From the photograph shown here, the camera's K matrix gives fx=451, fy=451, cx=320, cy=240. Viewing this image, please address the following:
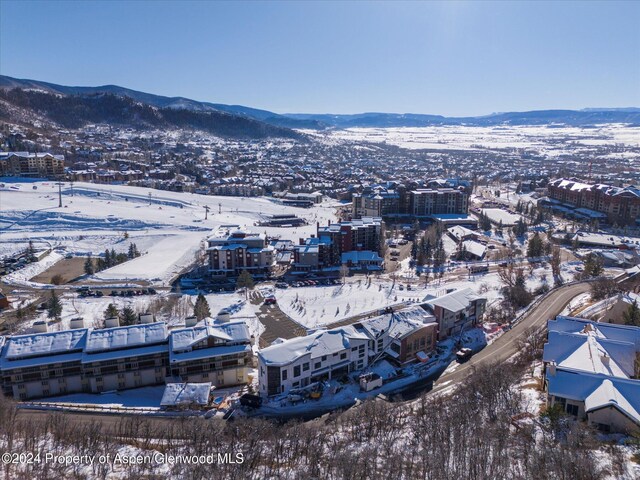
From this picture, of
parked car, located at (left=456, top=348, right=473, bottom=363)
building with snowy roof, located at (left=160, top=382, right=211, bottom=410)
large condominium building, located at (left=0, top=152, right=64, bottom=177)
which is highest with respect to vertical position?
large condominium building, located at (left=0, top=152, right=64, bottom=177)

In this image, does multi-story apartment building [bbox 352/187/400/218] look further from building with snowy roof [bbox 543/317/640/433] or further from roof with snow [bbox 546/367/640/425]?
roof with snow [bbox 546/367/640/425]

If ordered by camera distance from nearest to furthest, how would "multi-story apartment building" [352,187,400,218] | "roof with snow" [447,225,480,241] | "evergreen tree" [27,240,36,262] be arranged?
"evergreen tree" [27,240,36,262] → "roof with snow" [447,225,480,241] → "multi-story apartment building" [352,187,400,218]

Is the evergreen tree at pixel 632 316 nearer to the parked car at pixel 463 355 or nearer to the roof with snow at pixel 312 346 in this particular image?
the parked car at pixel 463 355

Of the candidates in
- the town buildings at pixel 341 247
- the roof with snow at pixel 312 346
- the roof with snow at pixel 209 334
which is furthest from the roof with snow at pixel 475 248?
the roof with snow at pixel 209 334

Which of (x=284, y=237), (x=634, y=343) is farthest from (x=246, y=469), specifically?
(x=284, y=237)

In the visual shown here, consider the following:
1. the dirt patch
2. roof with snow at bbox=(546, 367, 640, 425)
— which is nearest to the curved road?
roof with snow at bbox=(546, 367, 640, 425)

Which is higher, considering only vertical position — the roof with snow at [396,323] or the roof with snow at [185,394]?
the roof with snow at [396,323]

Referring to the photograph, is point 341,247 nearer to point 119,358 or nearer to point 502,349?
point 502,349
